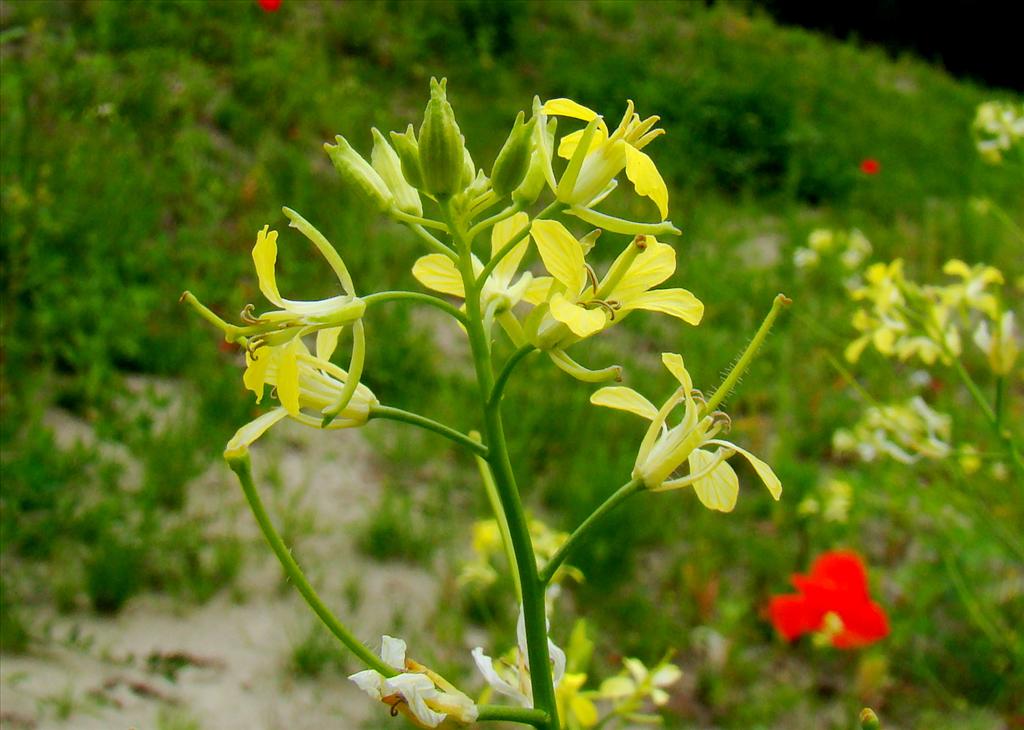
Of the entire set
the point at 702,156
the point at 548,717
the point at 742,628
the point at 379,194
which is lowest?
the point at 742,628

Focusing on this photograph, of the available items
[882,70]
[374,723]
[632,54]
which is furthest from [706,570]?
[882,70]

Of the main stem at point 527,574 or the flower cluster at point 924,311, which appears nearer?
the main stem at point 527,574

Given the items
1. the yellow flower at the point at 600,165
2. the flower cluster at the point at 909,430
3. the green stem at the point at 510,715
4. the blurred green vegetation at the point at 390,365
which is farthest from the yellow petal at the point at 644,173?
the blurred green vegetation at the point at 390,365

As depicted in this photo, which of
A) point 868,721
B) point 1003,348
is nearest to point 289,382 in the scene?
point 868,721

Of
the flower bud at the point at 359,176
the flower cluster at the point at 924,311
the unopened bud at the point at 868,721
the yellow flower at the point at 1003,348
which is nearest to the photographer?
the unopened bud at the point at 868,721

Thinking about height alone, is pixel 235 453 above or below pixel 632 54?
above

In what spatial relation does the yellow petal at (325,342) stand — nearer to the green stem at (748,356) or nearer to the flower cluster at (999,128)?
the green stem at (748,356)

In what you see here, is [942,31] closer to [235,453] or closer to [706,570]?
[706,570]

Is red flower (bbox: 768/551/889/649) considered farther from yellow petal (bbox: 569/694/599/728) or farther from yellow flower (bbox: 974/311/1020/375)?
yellow petal (bbox: 569/694/599/728)
